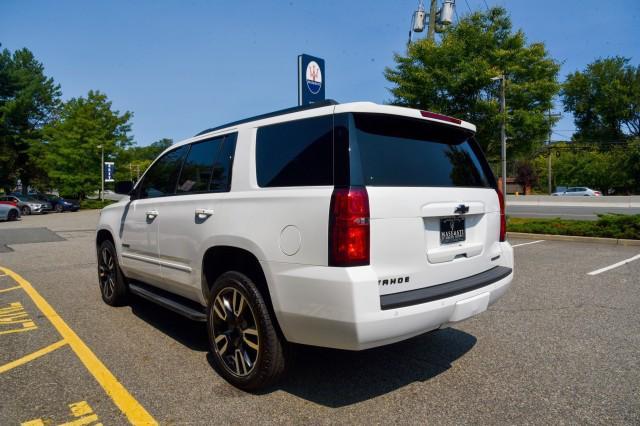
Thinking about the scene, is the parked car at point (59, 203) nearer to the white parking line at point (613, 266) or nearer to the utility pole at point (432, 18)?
the utility pole at point (432, 18)

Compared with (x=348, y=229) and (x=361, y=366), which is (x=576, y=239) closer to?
(x=361, y=366)

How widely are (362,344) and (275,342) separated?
2.14 ft

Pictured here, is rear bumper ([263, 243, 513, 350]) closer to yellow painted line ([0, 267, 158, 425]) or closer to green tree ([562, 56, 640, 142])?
yellow painted line ([0, 267, 158, 425])

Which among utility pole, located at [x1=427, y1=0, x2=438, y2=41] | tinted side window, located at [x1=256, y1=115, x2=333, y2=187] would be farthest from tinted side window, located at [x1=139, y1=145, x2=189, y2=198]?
utility pole, located at [x1=427, y1=0, x2=438, y2=41]

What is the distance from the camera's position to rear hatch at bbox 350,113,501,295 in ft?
8.52

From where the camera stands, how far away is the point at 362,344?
8.10ft

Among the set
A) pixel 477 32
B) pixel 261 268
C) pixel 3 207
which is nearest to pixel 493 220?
pixel 261 268

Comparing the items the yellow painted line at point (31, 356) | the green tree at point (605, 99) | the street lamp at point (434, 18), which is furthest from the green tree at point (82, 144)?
the green tree at point (605, 99)

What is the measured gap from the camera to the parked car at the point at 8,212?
78.4 ft

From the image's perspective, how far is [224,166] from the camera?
3514 millimetres

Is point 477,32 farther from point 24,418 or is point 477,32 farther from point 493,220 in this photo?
point 24,418

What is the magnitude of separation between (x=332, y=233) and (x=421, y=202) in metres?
0.68

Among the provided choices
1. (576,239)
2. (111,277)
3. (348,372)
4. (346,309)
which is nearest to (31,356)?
(111,277)

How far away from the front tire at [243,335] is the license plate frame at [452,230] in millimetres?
1292
